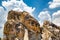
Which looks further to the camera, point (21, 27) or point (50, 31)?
point (50, 31)

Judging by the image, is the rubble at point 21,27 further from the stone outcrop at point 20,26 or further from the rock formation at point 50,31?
the rock formation at point 50,31

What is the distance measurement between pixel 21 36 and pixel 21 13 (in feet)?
3.34

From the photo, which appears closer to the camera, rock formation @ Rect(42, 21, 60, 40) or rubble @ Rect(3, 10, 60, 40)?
rubble @ Rect(3, 10, 60, 40)

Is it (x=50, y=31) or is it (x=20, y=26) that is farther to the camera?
(x=50, y=31)

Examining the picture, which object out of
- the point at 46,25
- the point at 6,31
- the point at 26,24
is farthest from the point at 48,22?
the point at 6,31

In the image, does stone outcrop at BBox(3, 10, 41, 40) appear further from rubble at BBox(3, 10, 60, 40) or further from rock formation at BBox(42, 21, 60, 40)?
rock formation at BBox(42, 21, 60, 40)

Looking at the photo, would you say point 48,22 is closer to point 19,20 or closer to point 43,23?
point 43,23

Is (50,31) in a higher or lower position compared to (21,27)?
lower

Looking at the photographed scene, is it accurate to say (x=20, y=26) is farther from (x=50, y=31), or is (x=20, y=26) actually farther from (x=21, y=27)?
(x=50, y=31)

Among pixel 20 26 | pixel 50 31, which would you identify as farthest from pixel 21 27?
Answer: pixel 50 31

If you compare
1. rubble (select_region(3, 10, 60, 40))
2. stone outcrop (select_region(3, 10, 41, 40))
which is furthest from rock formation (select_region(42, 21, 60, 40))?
stone outcrop (select_region(3, 10, 41, 40))

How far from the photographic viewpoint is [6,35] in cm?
1013

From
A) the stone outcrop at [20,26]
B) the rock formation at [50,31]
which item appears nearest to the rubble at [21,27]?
the stone outcrop at [20,26]

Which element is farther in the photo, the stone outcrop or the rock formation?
the rock formation
